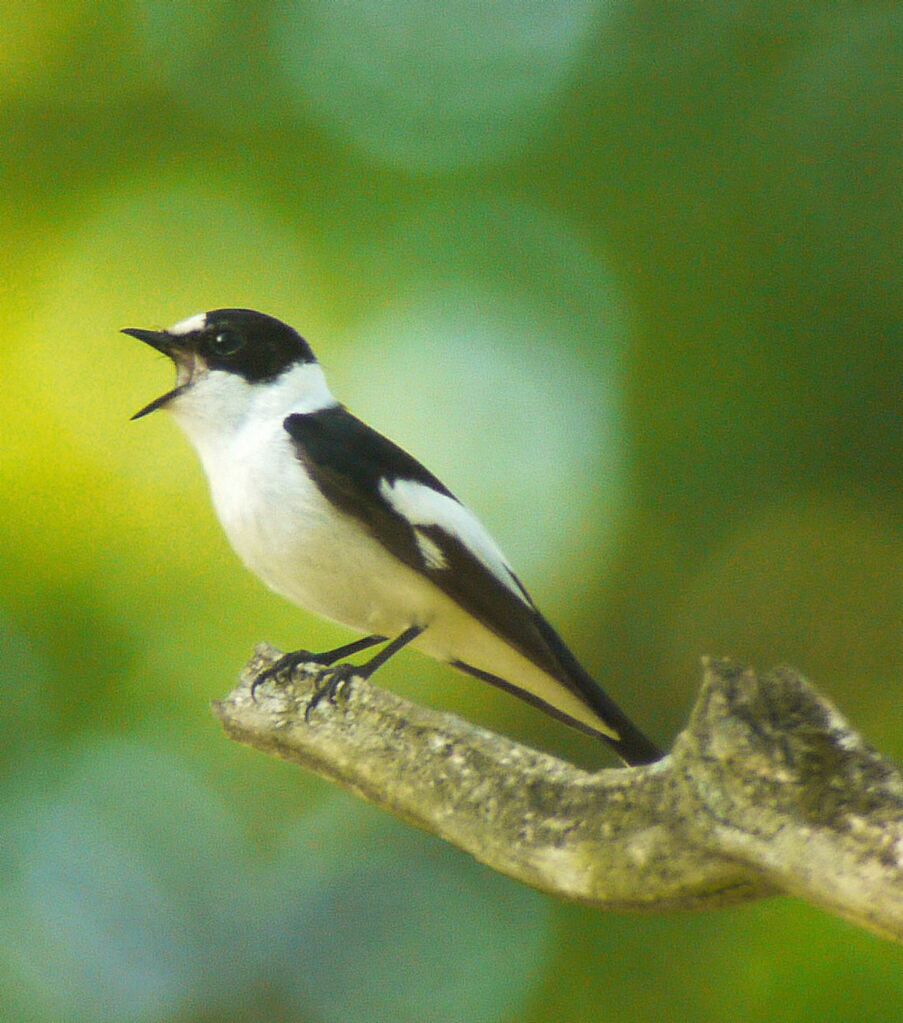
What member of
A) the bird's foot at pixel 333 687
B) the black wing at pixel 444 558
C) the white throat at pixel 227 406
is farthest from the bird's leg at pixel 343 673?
the white throat at pixel 227 406

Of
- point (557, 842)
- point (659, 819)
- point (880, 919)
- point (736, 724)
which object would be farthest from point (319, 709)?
point (880, 919)

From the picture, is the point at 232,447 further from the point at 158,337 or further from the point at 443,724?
the point at 443,724

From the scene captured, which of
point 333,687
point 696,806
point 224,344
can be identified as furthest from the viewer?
point 224,344

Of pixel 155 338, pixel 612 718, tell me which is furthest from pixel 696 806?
pixel 155 338

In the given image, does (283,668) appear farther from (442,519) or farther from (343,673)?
(442,519)

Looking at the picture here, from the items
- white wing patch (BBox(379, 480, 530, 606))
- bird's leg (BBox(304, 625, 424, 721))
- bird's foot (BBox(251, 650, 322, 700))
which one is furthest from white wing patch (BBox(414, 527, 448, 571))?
bird's foot (BBox(251, 650, 322, 700))

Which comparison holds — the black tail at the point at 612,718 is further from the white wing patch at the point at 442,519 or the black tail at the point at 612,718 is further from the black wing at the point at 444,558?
the white wing patch at the point at 442,519

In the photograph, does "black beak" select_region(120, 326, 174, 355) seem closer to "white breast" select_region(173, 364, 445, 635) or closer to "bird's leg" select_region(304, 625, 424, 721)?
"white breast" select_region(173, 364, 445, 635)
